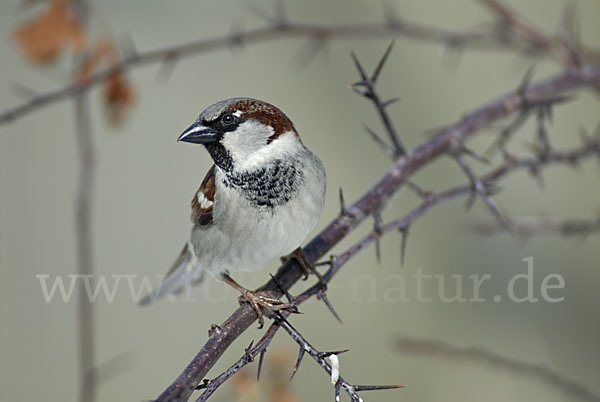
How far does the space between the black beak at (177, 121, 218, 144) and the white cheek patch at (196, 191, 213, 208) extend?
0.34 metres

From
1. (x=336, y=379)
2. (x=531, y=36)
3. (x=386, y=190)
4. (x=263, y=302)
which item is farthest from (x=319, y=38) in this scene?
(x=336, y=379)

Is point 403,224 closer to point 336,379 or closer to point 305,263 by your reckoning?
point 305,263

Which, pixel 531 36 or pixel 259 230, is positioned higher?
pixel 531 36

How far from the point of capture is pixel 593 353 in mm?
3234

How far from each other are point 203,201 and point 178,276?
1.57 feet

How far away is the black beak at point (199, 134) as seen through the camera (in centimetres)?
115

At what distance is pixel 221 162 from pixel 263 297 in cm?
30

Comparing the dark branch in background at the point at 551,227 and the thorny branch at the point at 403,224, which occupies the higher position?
the thorny branch at the point at 403,224

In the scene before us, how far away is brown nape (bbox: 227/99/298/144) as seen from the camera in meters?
1.21

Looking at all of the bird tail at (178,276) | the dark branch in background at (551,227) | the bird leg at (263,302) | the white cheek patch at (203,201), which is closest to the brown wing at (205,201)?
the white cheek patch at (203,201)

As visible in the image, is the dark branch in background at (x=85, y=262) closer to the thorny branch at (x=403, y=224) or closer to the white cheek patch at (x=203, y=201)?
the white cheek patch at (x=203, y=201)

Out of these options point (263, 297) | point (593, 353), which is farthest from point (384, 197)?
point (593, 353)

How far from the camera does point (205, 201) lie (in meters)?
1.53

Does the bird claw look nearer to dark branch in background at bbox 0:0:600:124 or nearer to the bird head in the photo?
the bird head
